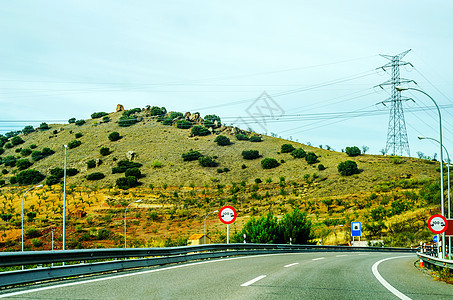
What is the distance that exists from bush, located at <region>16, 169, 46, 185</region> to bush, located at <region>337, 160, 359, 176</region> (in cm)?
6601

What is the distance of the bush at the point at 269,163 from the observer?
103m

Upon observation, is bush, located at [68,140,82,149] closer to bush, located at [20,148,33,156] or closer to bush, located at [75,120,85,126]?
bush, located at [20,148,33,156]

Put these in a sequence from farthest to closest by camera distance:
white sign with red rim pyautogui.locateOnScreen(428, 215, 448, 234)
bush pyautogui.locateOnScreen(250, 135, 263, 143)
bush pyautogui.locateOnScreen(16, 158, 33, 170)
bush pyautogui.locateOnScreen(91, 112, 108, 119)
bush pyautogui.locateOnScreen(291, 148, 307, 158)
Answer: bush pyautogui.locateOnScreen(91, 112, 108, 119), bush pyautogui.locateOnScreen(250, 135, 263, 143), bush pyautogui.locateOnScreen(16, 158, 33, 170), bush pyautogui.locateOnScreen(291, 148, 307, 158), white sign with red rim pyautogui.locateOnScreen(428, 215, 448, 234)

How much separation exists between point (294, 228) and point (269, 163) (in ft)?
181

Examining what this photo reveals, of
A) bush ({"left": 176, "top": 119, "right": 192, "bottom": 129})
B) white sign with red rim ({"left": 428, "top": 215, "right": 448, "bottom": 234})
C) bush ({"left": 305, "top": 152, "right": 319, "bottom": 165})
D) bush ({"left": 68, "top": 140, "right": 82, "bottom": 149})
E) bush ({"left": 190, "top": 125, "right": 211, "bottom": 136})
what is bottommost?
white sign with red rim ({"left": 428, "top": 215, "right": 448, "bottom": 234})

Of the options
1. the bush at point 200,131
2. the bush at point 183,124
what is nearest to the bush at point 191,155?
the bush at point 200,131

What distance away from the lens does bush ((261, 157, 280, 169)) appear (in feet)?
337

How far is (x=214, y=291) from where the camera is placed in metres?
8.89

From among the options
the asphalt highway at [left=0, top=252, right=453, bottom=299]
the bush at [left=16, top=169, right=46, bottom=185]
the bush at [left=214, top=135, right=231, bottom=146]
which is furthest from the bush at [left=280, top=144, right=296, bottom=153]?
the asphalt highway at [left=0, top=252, right=453, bottom=299]

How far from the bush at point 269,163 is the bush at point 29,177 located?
165 feet

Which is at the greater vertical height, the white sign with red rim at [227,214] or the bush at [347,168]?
the bush at [347,168]

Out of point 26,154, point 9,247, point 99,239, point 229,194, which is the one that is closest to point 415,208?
point 229,194

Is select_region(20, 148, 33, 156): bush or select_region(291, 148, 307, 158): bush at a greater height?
select_region(20, 148, 33, 156): bush

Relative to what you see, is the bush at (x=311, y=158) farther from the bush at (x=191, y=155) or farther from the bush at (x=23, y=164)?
the bush at (x=23, y=164)
